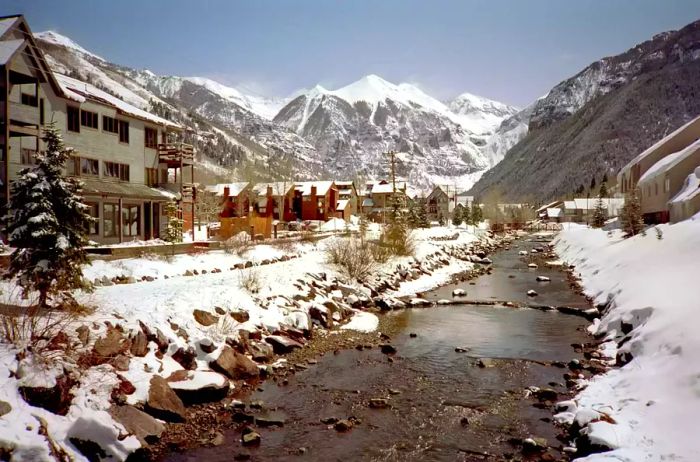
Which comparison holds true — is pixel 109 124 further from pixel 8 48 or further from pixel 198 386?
pixel 198 386

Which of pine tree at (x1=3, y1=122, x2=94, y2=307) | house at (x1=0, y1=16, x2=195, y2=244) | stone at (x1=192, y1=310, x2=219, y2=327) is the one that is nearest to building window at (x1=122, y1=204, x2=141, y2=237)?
house at (x1=0, y1=16, x2=195, y2=244)

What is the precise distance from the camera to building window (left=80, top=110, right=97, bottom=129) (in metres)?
28.9

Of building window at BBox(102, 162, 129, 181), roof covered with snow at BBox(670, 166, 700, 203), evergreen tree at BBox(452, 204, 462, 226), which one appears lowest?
evergreen tree at BBox(452, 204, 462, 226)

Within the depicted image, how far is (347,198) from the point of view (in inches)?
3369

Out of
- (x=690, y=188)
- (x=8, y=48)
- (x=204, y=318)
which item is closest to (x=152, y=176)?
(x=8, y=48)

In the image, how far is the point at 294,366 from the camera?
1435 cm

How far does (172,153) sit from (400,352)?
27322mm

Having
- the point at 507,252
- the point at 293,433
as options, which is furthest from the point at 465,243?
the point at 293,433

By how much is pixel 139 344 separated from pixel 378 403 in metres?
6.36

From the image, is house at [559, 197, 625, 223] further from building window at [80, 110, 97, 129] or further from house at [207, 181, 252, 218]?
building window at [80, 110, 97, 129]

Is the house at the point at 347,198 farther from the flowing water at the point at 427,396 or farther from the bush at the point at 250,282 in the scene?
the bush at the point at 250,282

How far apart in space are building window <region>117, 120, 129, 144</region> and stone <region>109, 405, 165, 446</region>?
27.0m

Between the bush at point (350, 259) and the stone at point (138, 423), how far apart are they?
1767 centimetres

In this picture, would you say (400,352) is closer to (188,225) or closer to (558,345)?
(558,345)
